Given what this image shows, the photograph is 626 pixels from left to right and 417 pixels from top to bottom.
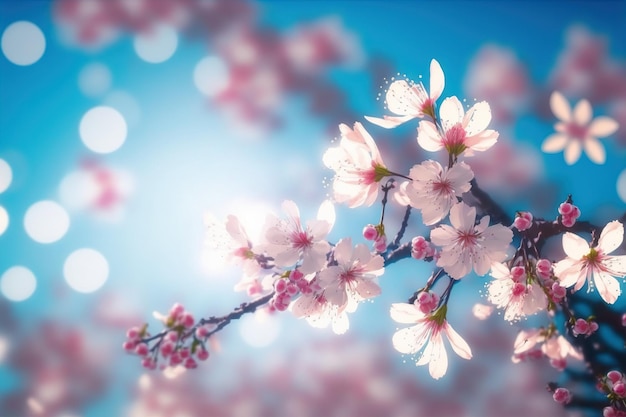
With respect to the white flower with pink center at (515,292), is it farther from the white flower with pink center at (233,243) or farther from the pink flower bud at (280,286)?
the white flower with pink center at (233,243)

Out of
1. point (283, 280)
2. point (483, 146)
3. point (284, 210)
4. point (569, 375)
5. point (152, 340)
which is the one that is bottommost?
point (569, 375)

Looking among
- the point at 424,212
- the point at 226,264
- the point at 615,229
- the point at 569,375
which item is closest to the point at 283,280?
the point at 226,264

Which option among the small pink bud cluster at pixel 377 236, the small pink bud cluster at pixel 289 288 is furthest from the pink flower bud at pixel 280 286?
the small pink bud cluster at pixel 377 236

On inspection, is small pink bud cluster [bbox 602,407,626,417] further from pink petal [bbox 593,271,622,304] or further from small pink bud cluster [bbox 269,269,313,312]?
small pink bud cluster [bbox 269,269,313,312]

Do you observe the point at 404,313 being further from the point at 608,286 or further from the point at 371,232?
the point at 608,286

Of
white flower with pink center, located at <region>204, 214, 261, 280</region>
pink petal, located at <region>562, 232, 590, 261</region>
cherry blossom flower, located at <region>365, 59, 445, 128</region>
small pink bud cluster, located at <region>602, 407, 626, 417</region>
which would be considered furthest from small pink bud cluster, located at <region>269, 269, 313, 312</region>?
small pink bud cluster, located at <region>602, 407, 626, 417</region>

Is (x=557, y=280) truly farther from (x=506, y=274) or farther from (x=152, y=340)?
(x=152, y=340)

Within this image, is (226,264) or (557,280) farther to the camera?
(226,264)
